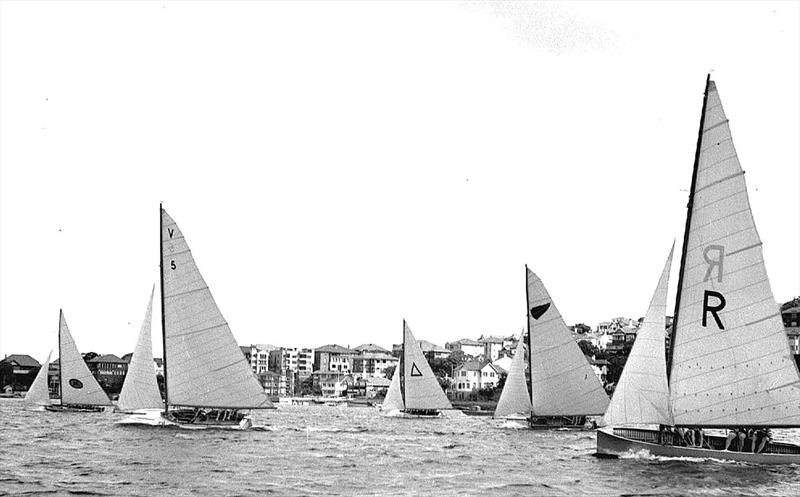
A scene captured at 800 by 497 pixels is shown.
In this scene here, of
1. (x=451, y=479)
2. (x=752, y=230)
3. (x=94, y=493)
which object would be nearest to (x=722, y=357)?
(x=752, y=230)

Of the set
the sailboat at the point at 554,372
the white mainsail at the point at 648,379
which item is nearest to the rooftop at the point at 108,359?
the sailboat at the point at 554,372

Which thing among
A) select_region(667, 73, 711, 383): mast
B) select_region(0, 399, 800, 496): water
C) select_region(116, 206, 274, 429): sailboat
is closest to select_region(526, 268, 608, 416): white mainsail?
select_region(0, 399, 800, 496): water

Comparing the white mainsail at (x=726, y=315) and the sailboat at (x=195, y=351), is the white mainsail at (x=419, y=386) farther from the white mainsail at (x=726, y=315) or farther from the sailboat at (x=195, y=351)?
the white mainsail at (x=726, y=315)

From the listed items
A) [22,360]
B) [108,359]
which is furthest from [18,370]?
[108,359]

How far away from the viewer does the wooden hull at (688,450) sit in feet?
109

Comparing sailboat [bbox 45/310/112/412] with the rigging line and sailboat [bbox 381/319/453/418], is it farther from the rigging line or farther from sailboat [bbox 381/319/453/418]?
the rigging line

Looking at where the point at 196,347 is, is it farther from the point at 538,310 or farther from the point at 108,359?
the point at 108,359

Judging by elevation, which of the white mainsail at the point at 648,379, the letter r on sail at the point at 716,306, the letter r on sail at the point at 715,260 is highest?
the letter r on sail at the point at 715,260

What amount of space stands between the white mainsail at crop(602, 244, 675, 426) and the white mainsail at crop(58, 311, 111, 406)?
52.9 meters

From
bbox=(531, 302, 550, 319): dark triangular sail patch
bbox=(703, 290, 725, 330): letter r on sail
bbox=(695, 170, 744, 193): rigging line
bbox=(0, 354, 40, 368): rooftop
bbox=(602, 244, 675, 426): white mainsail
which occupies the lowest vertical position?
bbox=(602, 244, 675, 426): white mainsail

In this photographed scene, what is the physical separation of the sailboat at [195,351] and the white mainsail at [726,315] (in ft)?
75.8

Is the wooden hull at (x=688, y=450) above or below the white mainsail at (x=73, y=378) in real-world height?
below

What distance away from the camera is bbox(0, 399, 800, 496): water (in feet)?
95.3

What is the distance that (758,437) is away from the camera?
111 feet
